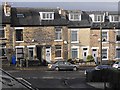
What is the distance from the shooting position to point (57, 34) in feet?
46.5

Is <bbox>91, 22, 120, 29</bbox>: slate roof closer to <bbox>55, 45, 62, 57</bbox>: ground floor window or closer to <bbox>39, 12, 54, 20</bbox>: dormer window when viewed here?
<bbox>55, 45, 62, 57</bbox>: ground floor window

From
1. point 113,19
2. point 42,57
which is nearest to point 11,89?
point 42,57

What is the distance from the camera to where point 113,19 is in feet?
47.3

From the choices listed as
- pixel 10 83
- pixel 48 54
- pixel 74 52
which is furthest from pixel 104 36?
pixel 10 83

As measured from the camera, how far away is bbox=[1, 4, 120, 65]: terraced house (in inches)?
541

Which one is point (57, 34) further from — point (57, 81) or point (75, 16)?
point (57, 81)

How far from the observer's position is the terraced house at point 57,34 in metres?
13.8

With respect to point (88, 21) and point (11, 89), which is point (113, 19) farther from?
point (11, 89)

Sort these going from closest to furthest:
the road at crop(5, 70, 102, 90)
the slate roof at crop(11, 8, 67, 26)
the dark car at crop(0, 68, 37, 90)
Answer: the dark car at crop(0, 68, 37, 90) → the road at crop(5, 70, 102, 90) → the slate roof at crop(11, 8, 67, 26)

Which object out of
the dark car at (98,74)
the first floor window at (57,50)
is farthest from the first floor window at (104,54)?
the dark car at (98,74)

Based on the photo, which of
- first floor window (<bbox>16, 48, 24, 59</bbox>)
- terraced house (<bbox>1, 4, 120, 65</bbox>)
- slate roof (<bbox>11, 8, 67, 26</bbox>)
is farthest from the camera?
slate roof (<bbox>11, 8, 67, 26</bbox>)

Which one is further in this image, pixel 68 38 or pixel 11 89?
pixel 68 38

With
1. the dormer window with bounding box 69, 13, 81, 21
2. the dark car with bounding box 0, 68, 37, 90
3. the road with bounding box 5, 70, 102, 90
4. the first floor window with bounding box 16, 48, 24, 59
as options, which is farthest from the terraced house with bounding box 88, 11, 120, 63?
the dark car with bounding box 0, 68, 37, 90

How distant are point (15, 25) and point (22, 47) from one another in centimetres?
90
